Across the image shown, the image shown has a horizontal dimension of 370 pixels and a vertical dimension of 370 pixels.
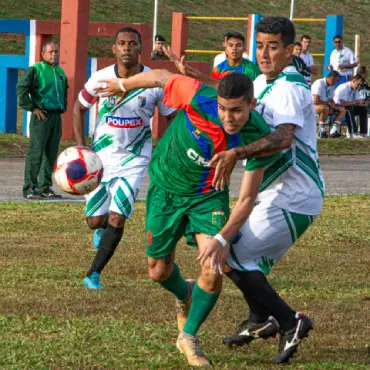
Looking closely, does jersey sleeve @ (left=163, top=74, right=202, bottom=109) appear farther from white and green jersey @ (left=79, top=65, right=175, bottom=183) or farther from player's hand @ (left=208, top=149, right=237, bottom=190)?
white and green jersey @ (left=79, top=65, right=175, bottom=183)

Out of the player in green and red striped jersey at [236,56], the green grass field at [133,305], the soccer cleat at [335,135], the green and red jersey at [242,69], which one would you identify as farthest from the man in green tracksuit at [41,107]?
the soccer cleat at [335,135]

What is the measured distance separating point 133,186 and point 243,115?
3197 millimetres

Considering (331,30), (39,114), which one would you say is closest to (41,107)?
(39,114)

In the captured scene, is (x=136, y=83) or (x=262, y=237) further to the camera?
(x=136, y=83)

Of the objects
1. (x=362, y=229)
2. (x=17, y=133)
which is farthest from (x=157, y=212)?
(x=17, y=133)

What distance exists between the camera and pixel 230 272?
6289mm

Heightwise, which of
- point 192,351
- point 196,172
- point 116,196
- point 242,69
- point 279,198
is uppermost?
point 242,69

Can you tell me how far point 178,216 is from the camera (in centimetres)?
628

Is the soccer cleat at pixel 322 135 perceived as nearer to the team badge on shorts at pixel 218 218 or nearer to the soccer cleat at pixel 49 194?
the soccer cleat at pixel 49 194

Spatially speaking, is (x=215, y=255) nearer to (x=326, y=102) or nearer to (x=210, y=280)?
(x=210, y=280)

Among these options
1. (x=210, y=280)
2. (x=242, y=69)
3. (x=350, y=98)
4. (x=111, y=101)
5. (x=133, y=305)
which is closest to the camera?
(x=210, y=280)

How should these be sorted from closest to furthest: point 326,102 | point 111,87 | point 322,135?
point 111,87 < point 326,102 < point 322,135

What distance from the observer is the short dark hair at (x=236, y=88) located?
19.1 ft

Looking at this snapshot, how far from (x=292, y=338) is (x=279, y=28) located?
1.86 metres
